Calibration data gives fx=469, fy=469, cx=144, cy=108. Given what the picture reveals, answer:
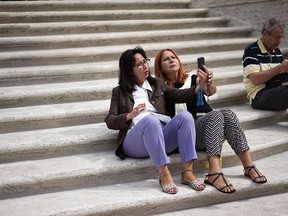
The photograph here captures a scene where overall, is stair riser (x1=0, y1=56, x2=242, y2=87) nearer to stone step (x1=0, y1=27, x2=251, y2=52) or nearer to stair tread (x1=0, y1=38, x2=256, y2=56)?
stair tread (x1=0, y1=38, x2=256, y2=56)

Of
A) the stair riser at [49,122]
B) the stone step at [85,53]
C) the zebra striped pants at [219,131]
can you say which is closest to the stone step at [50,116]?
the stair riser at [49,122]

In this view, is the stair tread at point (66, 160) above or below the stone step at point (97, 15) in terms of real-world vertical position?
below

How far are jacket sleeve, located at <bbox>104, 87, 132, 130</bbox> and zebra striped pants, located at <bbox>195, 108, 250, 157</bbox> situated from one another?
21.5 inches

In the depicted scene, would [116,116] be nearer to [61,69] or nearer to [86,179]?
[86,179]

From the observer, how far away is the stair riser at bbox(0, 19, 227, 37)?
5246 mm

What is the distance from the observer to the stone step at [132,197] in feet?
9.30

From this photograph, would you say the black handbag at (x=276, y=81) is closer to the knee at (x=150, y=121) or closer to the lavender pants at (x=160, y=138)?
the lavender pants at (x=160, y=138)

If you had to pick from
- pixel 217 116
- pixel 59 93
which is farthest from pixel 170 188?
pixel 59 93

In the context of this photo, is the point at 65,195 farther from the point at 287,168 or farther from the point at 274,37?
the point at 274,37

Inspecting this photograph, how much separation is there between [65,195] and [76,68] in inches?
72.1

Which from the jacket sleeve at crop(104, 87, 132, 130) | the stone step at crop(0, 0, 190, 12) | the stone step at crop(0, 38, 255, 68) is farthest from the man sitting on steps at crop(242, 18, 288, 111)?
the stone step at crop(0, 0, 190, 12)

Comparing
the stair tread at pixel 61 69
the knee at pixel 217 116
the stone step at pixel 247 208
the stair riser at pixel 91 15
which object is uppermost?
the stair riser at pixel 91 15

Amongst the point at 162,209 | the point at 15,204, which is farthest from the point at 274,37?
the point at 15,204

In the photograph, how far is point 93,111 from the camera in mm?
3975
